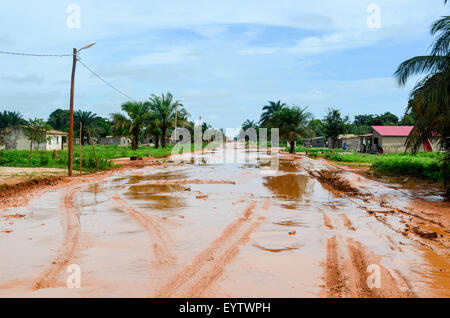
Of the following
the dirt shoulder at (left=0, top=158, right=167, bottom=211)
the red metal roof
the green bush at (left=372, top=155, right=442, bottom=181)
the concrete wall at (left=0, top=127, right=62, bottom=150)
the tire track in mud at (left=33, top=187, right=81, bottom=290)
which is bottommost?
the tire track in mud at (left=33, top=187, right=81, bottom=290)

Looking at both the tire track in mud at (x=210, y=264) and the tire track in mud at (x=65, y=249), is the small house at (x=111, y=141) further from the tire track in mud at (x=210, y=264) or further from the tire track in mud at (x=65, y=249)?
the tire track in mud at (x=210, y=264)

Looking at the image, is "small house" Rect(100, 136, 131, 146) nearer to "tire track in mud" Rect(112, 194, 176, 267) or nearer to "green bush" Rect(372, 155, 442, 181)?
"green bush" Rect(372, 155, 442, 181)

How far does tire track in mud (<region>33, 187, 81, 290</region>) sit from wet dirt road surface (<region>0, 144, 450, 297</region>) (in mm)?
21

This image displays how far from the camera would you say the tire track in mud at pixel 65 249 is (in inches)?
175

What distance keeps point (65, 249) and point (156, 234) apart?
5.13ft

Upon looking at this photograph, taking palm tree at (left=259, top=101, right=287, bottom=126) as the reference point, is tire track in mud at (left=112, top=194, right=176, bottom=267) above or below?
below

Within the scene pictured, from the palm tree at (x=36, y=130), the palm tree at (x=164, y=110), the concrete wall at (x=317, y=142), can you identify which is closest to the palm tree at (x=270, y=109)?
the concrete wall at (x=317, y=142)

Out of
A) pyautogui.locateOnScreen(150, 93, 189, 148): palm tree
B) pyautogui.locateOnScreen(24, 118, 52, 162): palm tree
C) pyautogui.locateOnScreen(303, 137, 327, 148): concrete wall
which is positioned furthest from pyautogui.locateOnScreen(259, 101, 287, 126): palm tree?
pyautogui.locateOnScreen(24, 118, 52, 162): palm tree

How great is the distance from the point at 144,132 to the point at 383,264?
4637cm

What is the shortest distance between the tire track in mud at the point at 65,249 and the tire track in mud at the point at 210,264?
144 cm

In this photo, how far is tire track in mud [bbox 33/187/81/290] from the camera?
4.44 metres

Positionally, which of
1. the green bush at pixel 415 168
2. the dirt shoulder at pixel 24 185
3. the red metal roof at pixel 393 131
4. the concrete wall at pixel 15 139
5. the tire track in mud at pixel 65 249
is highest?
the red metal roof at pixel 393 131
